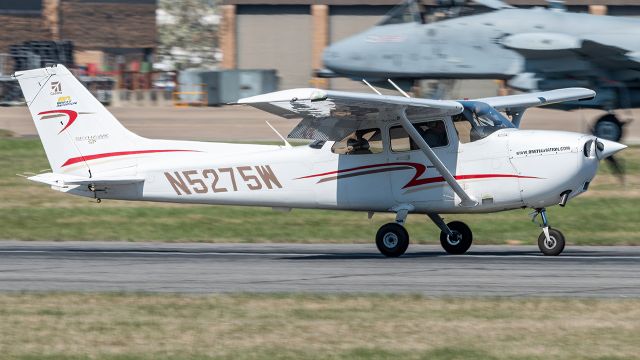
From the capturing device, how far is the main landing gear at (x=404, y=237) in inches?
652

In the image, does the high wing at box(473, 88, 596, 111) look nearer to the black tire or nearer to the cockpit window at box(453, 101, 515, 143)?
the cockpit window at box(453, 101, 515, 143)

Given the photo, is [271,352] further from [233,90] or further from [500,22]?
[233,90]

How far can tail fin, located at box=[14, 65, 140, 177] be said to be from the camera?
17.2m

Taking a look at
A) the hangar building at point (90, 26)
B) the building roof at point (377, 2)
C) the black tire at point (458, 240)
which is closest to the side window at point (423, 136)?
the black tire at point (458, 240)

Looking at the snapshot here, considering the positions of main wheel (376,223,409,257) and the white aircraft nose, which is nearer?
Answer: the white aircraft nose

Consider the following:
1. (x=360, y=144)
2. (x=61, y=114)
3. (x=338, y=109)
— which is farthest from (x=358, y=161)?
(x=61, y=114)

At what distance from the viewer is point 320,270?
15.2 metres

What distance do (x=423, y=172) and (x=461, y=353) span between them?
282 inches

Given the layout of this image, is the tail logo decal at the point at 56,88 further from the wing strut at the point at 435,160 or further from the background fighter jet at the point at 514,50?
the background fighter jet at the point at 514,50

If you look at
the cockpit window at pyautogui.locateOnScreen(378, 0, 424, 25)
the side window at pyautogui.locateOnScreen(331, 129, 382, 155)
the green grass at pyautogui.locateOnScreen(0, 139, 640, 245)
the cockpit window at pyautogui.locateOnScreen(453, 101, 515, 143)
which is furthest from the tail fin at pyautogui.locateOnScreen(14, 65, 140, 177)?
the cockpit window at pyautogui.locateOnScreen(378, 0, 424, 25)

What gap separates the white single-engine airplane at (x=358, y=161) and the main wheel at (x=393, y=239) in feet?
0.05

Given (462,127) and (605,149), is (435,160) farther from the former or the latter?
(605,149)

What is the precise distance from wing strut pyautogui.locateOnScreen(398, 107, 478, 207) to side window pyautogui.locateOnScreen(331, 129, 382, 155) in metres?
0.60

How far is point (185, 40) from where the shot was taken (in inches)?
4232
